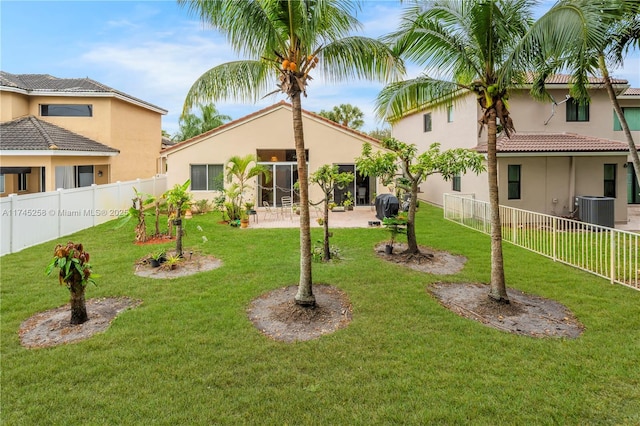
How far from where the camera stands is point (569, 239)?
1012 centimetres

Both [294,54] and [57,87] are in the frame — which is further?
[57,87]

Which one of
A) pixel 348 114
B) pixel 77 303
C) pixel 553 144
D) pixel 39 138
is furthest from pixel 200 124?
pixel 77 303

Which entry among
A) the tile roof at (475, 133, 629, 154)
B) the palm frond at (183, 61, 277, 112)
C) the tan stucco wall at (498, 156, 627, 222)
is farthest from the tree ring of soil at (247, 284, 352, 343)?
the tan stucco wall at (498, 156, 627, 222)

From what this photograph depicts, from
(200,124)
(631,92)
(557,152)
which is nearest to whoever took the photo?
(557,152)

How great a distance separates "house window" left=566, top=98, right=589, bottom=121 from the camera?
17984mm

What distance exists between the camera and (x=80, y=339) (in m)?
5.70

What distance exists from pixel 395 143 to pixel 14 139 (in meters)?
18.1

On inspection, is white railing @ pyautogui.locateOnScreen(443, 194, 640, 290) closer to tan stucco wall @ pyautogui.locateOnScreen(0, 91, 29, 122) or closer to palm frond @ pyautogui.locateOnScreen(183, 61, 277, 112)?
palm frond @ pyautogui.locateOnScreen(183, 61, 277, 112)

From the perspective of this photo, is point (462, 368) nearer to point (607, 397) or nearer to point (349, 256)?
point (607, 397)

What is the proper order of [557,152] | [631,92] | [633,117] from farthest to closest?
1. [631,92]
2. [633,117]
3. [557,152]

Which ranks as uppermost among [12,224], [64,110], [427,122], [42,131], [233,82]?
[64,110]

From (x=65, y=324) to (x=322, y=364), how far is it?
183 inches

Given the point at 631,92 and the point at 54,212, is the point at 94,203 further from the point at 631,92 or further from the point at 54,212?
the point at 631,92

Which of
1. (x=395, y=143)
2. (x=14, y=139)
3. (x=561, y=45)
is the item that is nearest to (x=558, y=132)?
(x=395, y=143)
